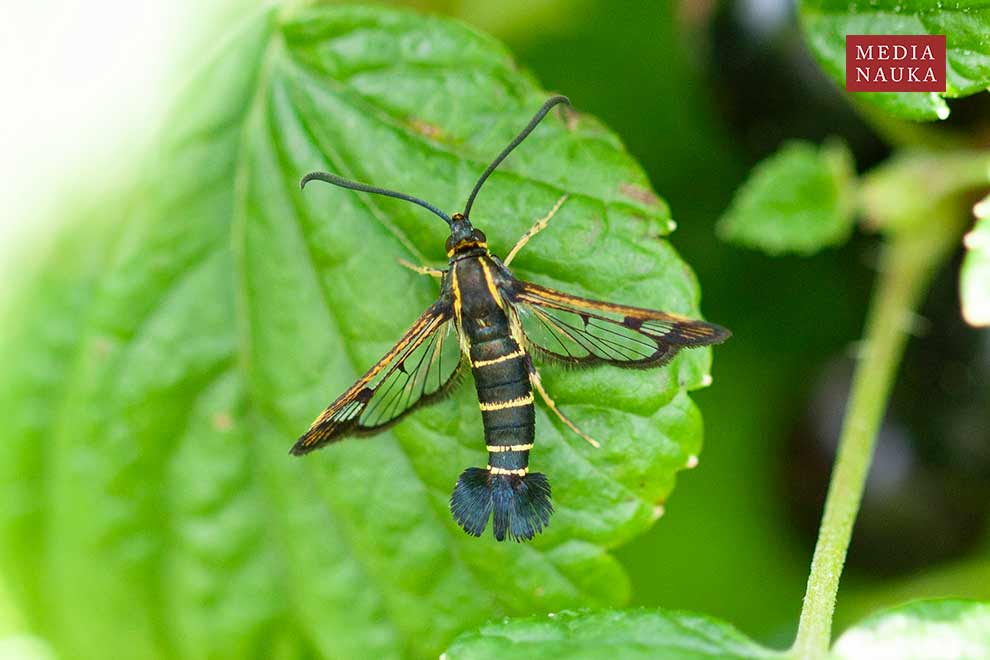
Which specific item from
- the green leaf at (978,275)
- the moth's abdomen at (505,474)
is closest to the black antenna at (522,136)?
the moth's abdomen at (505,474)

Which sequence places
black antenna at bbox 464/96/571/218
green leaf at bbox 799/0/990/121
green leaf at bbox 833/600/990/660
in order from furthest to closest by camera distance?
black antenna at bbox 464/96/571/218, green leaf at bbox 799/0/990/121, green leaf at bbox 833/600/990/660

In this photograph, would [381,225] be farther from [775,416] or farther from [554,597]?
[775,416]

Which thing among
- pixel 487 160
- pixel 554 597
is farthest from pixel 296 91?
pixel 554 597

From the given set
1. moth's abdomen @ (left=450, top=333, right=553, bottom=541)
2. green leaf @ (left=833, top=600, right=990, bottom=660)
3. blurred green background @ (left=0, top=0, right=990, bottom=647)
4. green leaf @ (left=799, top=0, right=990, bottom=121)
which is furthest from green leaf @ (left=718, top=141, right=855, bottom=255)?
green leaf @ (left=833, top=600, right=990, bottom=660)

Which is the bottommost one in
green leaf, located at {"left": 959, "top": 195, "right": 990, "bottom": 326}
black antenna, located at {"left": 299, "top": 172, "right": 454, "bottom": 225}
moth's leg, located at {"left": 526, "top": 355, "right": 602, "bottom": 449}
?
moth's leg, located at {"left": 526, "top": 355, "right": 602, "bottom": 449}

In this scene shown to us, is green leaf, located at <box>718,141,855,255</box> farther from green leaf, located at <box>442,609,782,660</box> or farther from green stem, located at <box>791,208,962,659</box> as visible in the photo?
green leaf, located at <box>442,609,782,660</box>

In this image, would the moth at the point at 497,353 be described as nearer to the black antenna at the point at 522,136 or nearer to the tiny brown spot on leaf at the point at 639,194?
the black antenna at the point at 522,136
